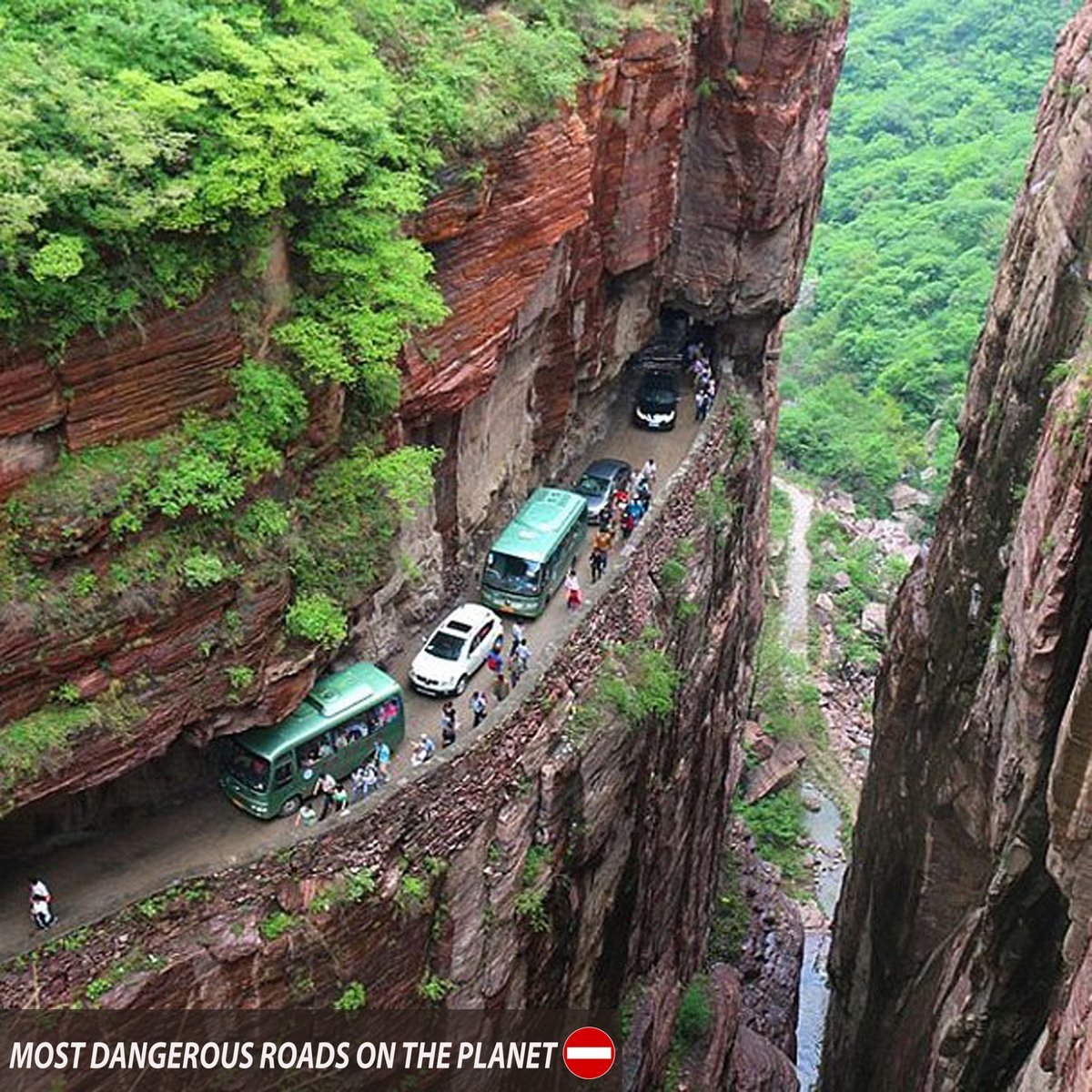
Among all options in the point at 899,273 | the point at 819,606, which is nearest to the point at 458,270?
the point at 819,606

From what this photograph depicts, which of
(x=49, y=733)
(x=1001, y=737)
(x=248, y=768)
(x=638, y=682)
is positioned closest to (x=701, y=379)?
(x=638, y=682)

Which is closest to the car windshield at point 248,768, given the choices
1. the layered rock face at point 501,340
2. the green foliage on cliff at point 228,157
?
the layered rock face at point 501,340

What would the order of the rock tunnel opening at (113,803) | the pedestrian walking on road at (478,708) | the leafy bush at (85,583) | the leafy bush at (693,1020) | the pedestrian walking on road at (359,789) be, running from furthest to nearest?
the leafy bush at (693,1020), the pedestrian walking on road at (478,708), the pedestrian walking on road at (359,789), the rock tunnel opening at (113,803), the leafy bush at (85,583)

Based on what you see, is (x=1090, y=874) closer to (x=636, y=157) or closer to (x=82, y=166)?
(x=82, y=166)

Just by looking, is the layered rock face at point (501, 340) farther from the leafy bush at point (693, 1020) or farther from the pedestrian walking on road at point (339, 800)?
the leafy bush at point (693, 1020)

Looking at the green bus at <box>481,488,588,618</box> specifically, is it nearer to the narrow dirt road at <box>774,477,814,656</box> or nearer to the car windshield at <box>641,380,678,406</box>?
the car windshield at <box>641,380,678,406</box>

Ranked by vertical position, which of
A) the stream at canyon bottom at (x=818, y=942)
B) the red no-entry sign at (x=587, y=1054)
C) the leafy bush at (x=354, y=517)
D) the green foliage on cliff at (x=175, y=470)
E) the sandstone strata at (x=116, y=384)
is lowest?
the stream at canyon bottom at (x=818, y=942)
